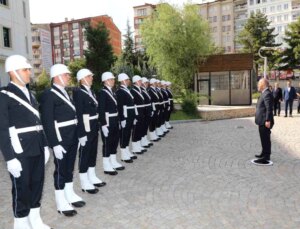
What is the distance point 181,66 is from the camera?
28750mm

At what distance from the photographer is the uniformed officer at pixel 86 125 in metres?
5.62

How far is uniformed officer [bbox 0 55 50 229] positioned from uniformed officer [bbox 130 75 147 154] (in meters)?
4.67

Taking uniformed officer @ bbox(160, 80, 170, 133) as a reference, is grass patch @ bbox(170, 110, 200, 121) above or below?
below

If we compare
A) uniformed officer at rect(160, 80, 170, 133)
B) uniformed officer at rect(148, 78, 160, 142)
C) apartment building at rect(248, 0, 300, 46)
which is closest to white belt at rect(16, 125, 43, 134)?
uniformed officer at rect(148, 78, 160, 142)

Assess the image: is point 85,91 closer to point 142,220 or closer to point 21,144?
point 21,144

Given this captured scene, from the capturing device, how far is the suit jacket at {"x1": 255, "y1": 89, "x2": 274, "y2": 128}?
7.36 meters

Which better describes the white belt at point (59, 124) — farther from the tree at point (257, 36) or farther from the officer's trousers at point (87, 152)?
the tree at point (257, 36)

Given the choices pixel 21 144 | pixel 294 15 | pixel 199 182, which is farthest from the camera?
pixel 294 15

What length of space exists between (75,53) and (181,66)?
63992 millimetres

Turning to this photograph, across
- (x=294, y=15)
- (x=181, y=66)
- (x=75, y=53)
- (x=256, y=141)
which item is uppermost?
(x=294, y=15)

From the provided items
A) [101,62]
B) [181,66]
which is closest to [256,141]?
[181,66]

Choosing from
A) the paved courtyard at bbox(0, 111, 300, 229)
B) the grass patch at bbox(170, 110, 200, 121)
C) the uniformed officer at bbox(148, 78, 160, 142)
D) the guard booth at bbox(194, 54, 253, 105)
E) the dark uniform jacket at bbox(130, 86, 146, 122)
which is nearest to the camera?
the paved courtyard at bbox(0, 111, 300, 229)

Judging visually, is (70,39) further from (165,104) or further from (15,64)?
(15,64)

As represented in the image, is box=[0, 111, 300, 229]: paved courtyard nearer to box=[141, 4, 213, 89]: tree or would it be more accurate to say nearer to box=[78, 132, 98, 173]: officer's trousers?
box=[78, 132, 98, 173]: officer's trousers
